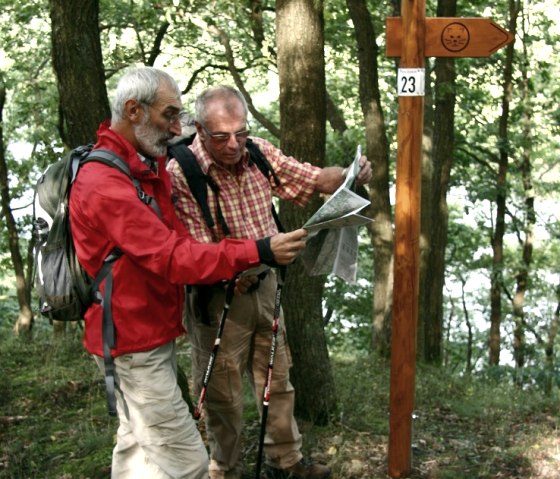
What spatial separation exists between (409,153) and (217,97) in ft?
4.85

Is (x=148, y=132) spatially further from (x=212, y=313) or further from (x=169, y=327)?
(x=212, y=313)

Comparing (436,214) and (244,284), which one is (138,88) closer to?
(244,284)

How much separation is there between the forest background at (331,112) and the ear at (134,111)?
73.9 inches

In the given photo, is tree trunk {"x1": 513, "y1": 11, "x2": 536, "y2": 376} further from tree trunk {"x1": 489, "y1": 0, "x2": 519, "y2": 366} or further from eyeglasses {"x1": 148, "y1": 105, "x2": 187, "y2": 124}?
eyeglasses {"x1": 148, "y1": 105, "x2": 187, "y2": 124}

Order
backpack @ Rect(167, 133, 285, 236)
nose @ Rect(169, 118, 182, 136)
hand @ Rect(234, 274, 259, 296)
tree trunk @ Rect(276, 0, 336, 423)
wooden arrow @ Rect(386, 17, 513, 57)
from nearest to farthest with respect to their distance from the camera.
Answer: nose @ Rect(169, 118, 182, 136) < backpack @ Rect(167, 133, 285, 236) < hand @ Rect(234, 274, 259, 296) < wooden arrow @ Rect(386, 17, 513, 57) < tree trunk @ Rect(276, 0, 336, 423)

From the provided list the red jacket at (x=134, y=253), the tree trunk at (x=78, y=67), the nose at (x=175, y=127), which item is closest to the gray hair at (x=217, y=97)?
the nose at (x=175, y=127)

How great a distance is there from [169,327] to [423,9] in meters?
Answer: 2.71

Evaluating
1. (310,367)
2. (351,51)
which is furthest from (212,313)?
(351,51)

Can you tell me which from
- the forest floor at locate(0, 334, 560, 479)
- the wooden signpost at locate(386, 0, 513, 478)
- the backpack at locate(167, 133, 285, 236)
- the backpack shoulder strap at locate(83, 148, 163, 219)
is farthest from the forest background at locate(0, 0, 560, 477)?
the backpack shoulder strap at locate(83, 148, 163, 219)

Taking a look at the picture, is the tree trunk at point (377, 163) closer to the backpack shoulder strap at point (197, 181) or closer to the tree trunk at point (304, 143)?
the tree trunk at point (304, 143)

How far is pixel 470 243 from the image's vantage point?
24016mm

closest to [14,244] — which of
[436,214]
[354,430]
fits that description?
[436,214]

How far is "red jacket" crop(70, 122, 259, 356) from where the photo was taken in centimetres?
346

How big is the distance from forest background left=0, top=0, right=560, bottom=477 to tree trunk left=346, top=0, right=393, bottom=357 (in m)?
0.02
